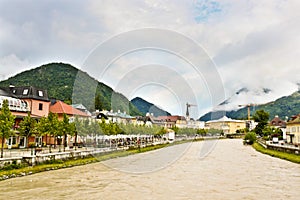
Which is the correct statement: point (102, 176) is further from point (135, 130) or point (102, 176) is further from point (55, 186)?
point (135, 130)

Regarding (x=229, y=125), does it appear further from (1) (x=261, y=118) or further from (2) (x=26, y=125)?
(2) (x=26, y=125)

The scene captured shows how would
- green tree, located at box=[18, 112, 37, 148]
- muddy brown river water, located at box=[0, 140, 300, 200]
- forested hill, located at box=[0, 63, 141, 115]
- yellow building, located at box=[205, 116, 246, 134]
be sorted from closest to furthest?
muddy brown river water, located at box=[0, 140, 300, 200] < green tree, located at box=[18, 112, 37, 148] < forested hill, located at box=[0, 63, 141, 115] < yellow building, located at box=[205, 116, 246, 134]

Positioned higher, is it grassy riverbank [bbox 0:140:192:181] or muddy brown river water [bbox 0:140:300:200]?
grassy riverbank [bbox 0:140:192:181]

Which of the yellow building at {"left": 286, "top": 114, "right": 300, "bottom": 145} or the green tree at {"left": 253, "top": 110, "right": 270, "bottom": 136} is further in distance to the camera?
the green tree at {"left": 253, "top": 110, "right": 270, "bottom": 136}

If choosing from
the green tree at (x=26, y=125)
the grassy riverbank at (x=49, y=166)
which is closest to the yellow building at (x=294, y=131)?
the grassy riverbank at (x=49, y=166)

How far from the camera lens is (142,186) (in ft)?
57.9

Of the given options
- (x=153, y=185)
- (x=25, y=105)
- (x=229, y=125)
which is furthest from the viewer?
(x=229, y=125)

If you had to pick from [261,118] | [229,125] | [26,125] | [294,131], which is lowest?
[294,131]

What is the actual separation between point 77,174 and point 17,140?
18.9 metres

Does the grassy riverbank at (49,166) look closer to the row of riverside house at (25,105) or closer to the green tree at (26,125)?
the green tree at (26,125)

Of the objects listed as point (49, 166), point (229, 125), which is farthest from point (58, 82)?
point (229, 125)

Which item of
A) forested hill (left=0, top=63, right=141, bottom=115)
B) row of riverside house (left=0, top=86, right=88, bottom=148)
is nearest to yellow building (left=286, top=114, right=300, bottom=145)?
forested hill (left=0, top=63, right=141, bottom=115)

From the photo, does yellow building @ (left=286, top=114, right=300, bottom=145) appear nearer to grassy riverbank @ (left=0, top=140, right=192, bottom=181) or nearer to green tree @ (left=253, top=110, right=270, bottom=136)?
green tree @ (left=253, top=110, right=270, bottom=136)

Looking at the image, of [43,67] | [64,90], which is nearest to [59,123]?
A: [64,90]
